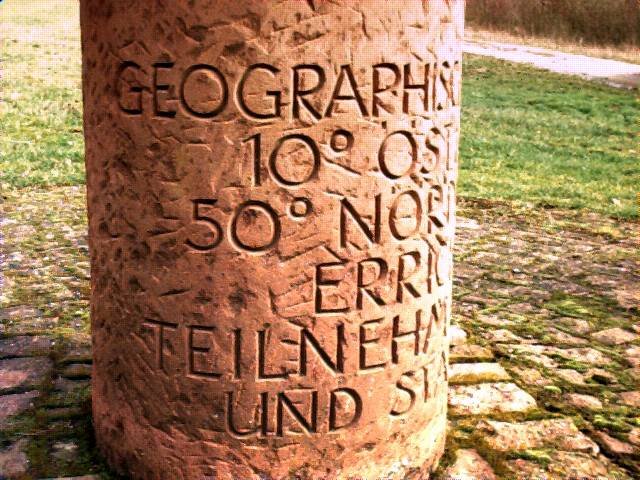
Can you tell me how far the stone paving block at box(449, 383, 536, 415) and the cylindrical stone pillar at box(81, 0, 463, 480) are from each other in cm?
60

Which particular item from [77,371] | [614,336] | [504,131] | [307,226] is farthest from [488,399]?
[504,131]

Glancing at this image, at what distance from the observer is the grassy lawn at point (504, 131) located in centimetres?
688

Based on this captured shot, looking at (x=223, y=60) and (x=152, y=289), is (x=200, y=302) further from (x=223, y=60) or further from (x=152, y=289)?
(x=223, y=60)

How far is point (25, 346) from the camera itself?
140 inches

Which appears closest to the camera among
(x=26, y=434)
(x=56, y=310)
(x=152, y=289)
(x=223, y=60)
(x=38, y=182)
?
(x=223, y=60)

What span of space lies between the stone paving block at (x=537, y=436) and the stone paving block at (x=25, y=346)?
1878 mm

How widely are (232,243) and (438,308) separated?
727 millimetres

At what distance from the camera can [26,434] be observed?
2785 mm

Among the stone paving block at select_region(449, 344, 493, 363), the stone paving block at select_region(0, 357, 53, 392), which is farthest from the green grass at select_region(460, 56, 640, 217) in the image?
the stone paving block at select_region(0, 357, 53, 392)

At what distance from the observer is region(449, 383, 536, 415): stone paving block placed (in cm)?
307

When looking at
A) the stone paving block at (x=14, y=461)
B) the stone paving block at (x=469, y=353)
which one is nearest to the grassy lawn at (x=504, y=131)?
the stone paving block at (x=469, y=353)

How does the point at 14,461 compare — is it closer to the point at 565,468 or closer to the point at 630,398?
the point at 565,468

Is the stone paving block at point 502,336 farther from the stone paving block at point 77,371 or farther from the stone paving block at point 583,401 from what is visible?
the stone paving block at point 77,371

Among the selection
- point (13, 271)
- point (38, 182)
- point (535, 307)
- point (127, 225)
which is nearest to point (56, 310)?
point (13, 271)
